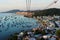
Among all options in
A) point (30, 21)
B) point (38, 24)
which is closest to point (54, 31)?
point (38, 24)

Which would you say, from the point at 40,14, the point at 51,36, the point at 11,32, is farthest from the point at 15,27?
the point at 51,36

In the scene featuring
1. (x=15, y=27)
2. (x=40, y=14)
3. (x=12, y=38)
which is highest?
(x=40, y=14)

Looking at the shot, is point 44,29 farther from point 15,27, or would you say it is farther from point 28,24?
point 15,27

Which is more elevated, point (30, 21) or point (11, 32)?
point (30, 21)

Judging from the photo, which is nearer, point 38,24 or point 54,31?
point 54,31

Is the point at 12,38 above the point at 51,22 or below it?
below

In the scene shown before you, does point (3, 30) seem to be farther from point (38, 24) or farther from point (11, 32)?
point (38, 24)
